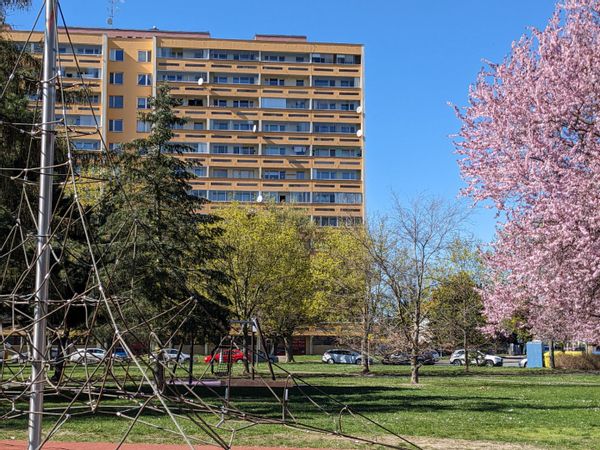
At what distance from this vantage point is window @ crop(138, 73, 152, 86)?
75.8 metres

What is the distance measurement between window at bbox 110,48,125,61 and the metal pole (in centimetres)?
7463

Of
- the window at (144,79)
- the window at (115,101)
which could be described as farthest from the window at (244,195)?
the window at (115,101)

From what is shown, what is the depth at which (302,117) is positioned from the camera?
7900 centimetres

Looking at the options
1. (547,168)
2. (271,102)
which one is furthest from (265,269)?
(271,102)

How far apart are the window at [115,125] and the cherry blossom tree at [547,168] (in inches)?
2489

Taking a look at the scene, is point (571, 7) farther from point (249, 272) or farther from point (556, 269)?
point (249, 272)

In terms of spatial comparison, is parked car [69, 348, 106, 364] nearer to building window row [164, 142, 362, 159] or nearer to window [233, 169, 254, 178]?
window [233, 169, 254, 178]

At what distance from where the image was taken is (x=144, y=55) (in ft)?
Result: 251

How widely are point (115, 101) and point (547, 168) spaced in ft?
220

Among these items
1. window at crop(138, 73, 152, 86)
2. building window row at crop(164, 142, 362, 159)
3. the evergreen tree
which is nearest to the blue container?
the evergreen tree

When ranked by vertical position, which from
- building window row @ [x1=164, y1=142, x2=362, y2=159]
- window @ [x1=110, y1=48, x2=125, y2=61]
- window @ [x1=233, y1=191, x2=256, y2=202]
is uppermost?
window @ [x1=110, y1=48, x2=125, y2=61]

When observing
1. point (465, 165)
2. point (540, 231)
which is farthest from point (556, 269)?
point (465, 165)

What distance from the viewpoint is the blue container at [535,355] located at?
48.6 metres

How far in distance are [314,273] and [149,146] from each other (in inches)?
808
